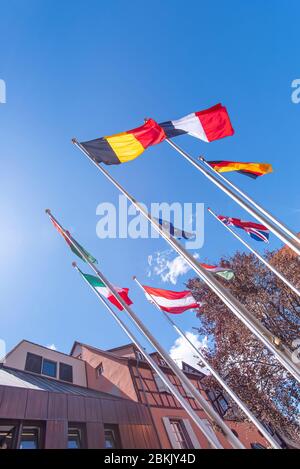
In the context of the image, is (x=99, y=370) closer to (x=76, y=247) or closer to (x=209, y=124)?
(x=76, y=247)

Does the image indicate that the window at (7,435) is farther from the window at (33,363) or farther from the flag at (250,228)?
the flag at (250,228)

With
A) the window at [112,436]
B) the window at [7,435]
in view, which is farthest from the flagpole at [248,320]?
the window at [112,436]

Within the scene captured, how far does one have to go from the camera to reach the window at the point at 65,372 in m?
14.3

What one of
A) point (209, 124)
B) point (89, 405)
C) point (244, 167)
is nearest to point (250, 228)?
point (244, 167)

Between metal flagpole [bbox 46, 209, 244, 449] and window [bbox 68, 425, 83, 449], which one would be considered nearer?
metal flagpole [bbox 46, 209, 244, 449]

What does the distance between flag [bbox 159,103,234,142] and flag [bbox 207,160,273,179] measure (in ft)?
4.16

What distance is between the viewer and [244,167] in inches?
351

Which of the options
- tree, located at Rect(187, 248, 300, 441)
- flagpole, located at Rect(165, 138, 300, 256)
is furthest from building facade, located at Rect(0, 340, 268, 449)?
flagpole, located at Rect(165, 138, 300, 256)

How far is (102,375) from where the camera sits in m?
16.4

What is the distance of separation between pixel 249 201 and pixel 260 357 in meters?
10.8

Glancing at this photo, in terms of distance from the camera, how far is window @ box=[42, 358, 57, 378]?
1352 cm

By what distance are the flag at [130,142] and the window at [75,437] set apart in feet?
32.6

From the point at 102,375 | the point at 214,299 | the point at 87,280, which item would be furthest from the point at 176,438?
the point at 87,280

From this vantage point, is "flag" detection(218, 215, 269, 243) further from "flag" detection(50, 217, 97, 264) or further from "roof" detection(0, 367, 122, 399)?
"roof" detection(0, 367, 122, 399)
